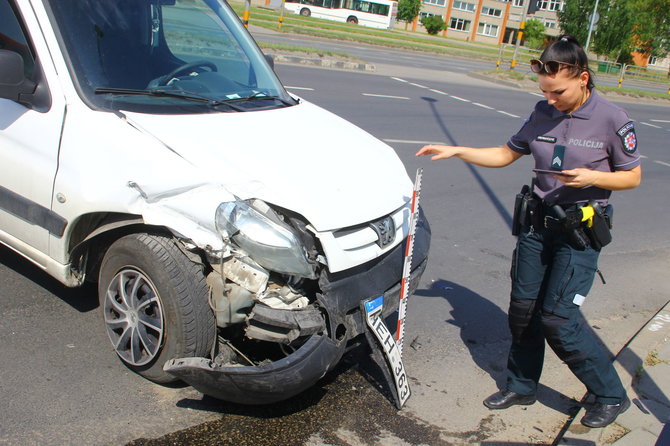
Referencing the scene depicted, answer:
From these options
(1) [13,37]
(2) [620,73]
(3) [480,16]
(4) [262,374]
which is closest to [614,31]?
(2) [620,73]

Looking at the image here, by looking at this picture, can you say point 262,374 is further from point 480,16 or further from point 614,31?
point 480,16

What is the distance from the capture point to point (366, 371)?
4.01 metres

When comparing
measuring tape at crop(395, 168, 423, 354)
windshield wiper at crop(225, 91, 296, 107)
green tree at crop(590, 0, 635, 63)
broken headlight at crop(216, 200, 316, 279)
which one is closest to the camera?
broken headlight at crop(216, 200, 316, 279)

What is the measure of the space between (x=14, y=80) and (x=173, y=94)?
0.83 meters

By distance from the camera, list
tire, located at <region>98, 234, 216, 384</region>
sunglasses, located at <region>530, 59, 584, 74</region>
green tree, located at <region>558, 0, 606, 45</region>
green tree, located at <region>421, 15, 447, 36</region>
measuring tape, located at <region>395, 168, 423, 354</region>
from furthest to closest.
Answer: green tree, located at <region>421, 15, 447, 36</region> < green tree, located at <region>558, 0, 606, 45</region> < measuring tape, located at <region>395, 168, 423, 354</region> < sunglasses, located at <region>530, 59, 584, 74</region> < tire, located at <region>98, 234, 216, 384</region>

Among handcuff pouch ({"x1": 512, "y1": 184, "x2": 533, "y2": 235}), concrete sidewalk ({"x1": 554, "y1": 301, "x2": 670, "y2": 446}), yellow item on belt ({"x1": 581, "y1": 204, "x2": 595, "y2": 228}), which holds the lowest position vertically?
concrete sidewalk ({"x1": 554, "y1": 301, "x2": 670, "y2": 446})

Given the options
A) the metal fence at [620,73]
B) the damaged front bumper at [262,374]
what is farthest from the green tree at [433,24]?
the damaged front bumper at [262,374]

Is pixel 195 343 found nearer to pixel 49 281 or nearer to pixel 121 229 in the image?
pixel 121 229

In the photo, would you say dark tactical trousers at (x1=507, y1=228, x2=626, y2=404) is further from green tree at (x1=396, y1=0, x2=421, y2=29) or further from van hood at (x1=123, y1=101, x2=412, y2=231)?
green tree at (x1=396, y1=0, x2=421, y2=29)

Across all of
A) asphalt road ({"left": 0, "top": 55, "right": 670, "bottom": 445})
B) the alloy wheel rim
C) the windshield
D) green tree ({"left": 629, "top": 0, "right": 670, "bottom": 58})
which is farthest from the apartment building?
the alloy wheel rim

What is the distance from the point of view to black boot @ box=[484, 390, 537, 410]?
3.88 m

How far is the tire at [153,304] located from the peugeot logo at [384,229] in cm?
92

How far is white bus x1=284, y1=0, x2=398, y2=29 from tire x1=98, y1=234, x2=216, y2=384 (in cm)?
5605

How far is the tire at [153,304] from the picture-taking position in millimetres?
3207
